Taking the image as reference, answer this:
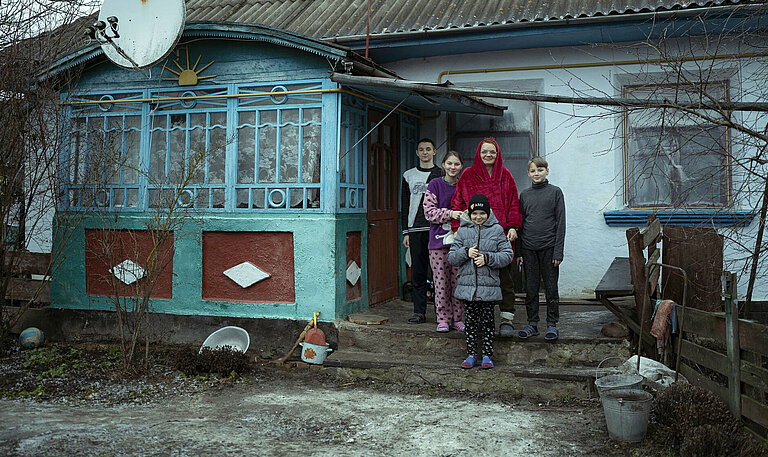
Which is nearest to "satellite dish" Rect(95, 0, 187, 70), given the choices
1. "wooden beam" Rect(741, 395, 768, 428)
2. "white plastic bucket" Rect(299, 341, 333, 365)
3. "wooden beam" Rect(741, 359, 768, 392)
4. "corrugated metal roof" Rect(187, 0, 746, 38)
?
"corrugated metal roof" Rect(187, 0, 746, 38)

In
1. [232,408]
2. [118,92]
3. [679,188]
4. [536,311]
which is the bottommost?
[232,408]

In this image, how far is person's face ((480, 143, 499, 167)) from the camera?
648 centimetres

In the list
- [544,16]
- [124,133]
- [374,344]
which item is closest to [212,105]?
[124,133]

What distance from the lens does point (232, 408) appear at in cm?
570

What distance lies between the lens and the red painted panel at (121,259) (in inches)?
308

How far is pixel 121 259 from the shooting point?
7.79 meters

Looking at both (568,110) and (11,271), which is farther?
(568,110)

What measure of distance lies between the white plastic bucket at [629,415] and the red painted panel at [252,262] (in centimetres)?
368

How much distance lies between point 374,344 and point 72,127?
4451mm

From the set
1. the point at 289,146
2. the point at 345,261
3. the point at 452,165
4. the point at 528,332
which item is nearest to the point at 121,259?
the point at 289,146

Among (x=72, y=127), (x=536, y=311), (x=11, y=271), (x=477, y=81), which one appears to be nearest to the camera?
(x=536, y=311)

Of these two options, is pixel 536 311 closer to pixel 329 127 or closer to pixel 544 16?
pixel 329 127

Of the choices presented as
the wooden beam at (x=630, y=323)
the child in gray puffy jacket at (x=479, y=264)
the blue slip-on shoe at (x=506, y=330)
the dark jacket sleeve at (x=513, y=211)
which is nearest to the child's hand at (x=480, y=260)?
the child in gray puffy jacket at (x=479, y=264)

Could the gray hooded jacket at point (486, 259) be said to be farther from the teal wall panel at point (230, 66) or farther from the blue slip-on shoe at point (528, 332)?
the teal wall panel at point (230, 66)
